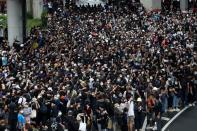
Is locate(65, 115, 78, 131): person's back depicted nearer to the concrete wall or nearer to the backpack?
the backpack

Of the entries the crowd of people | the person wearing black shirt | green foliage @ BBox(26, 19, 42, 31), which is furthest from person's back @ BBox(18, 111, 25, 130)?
green foliage @ BBox(26, 19, 42, 31)

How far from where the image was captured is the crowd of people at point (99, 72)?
22.4 metres

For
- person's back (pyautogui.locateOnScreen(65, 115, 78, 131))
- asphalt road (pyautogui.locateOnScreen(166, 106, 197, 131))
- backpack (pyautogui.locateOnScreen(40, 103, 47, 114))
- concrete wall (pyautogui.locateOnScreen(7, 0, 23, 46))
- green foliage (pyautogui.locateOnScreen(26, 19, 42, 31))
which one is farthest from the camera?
green foliage (pyautogui.locateOnScreen(26, 19, 42, 31))

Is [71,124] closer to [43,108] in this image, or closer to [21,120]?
[21,120]

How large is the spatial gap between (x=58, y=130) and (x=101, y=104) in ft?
8.47

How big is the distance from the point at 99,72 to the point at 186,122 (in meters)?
5.22

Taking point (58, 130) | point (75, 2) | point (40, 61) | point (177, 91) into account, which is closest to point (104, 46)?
point (40, 61)

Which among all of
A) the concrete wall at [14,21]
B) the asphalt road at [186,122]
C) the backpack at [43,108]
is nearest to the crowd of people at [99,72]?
the backpack at [43,108]

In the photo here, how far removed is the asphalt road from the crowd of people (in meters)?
0.67

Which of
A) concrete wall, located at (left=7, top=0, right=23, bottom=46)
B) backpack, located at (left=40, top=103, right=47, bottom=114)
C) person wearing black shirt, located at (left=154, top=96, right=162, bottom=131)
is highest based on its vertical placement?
concrete wall, located at (left=7, top=0, right=23, bottom=46)

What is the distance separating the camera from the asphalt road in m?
24.3

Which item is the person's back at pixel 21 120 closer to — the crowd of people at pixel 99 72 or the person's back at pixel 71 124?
the crowd of people at pixel 99 72

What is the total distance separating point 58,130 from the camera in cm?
2080

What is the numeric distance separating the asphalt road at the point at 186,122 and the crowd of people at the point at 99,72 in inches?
26.5
